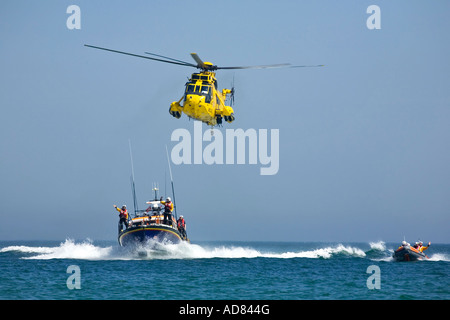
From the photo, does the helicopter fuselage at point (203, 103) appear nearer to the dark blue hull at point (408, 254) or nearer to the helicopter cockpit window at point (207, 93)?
the helicopter cockpit window at point (207, 93)

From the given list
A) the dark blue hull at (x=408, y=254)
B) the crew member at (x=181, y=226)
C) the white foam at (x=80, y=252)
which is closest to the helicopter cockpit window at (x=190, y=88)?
the crew member at (x=181, y=226)

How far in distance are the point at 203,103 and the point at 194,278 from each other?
8325 mm

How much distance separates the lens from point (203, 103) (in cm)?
2948

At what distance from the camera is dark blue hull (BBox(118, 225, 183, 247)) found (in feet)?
112

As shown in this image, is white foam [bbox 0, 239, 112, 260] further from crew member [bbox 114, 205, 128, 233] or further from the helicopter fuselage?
the helicopter fuselage

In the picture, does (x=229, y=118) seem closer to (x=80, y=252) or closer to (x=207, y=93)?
(x=207, y=93)

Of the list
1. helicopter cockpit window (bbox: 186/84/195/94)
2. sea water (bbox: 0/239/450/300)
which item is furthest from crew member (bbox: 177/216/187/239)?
Result: helicopter cockpit window (bbox: 186/84/195/94)

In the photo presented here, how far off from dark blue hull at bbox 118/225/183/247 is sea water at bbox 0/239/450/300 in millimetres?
451

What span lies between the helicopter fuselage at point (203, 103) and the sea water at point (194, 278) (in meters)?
7.71

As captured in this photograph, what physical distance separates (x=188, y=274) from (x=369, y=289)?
8.60m

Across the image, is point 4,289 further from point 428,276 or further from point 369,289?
point 428,276

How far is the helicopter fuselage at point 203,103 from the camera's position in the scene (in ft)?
96.6
